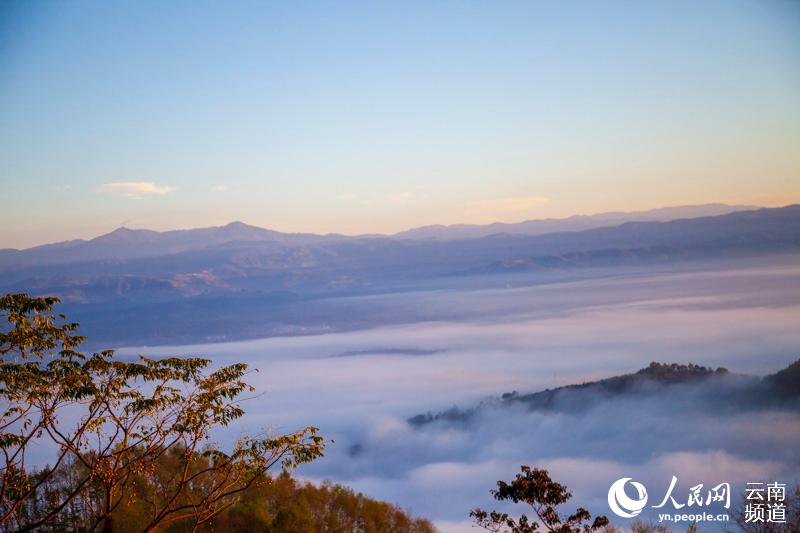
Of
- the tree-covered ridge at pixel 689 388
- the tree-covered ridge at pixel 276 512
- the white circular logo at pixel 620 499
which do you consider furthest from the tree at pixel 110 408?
the tree-covered ridge at pixel 689 388

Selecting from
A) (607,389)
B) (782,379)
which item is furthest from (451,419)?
(782,379)

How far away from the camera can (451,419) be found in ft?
636

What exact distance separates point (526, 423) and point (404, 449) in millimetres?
31676

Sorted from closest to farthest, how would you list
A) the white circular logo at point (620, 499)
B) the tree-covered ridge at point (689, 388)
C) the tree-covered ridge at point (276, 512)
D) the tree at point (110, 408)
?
the tree at point (110, 408) → the white circular logo at point (620, 499) → the tree-covered ridge at point (276, 512) → the tree-covered ridge at point (689, 388)

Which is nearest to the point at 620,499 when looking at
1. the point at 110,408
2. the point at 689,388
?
the point at 110,408

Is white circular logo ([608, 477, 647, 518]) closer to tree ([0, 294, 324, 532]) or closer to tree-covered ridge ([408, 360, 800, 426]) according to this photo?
tree ([0, 294, 324, 532])

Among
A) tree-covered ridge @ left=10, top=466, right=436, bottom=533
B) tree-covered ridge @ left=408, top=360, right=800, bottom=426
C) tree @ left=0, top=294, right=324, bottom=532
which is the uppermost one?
tree @ left=0, top=294, right=324, bottom=532

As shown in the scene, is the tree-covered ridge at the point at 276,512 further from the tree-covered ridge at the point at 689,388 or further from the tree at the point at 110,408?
the tree-covered ridge at the point at 689,388

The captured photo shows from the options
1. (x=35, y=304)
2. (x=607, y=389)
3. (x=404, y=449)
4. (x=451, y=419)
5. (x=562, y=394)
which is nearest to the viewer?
(x=35, y=304)

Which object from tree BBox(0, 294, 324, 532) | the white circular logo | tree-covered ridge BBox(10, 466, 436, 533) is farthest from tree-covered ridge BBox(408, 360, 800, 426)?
tree BBox(0, 294, 324, 532)

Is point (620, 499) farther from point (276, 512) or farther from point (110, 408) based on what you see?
point (110, 408)

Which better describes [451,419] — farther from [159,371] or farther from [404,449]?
[159,371]

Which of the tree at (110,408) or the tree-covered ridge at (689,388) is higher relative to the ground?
the tree at (110,408)

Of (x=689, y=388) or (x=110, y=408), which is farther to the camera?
(x=689, y=388)
